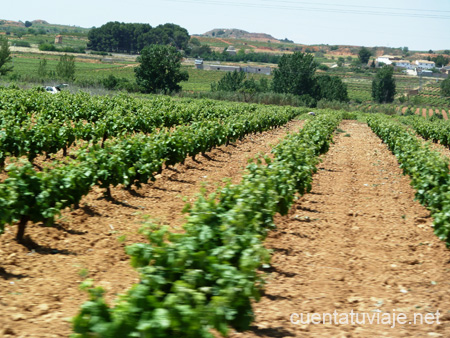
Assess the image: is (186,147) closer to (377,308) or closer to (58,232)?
(58,232)

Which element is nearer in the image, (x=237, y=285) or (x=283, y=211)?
(x=237, y=285)

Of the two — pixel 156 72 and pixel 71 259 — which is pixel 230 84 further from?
pixel 71 259

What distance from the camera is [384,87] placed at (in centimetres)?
10712

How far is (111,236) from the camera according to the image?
856cm

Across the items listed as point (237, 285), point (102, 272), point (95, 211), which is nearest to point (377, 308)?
point (237, 285)

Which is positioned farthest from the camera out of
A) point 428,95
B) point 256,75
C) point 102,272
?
point 256,75

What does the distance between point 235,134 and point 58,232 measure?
13630 mm

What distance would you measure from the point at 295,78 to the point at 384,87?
816 inches

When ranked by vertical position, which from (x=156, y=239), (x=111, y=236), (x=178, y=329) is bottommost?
(x=111, y=236)

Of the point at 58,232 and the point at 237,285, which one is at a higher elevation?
the point at 237,285

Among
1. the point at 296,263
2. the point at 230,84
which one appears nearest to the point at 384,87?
the point at 230,84

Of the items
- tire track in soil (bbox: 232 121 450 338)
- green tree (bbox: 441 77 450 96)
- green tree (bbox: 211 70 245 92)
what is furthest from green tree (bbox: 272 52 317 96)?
→ tire track in soil (bbox: 232 121 450 338)

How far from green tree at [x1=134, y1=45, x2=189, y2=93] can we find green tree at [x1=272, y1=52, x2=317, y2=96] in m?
27.2

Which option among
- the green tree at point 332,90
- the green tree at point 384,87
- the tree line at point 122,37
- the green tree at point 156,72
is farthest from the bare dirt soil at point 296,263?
the tree line at point 122,37
